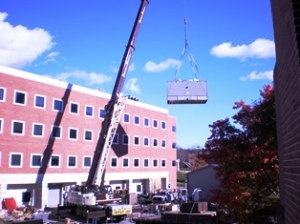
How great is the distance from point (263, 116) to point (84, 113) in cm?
4103

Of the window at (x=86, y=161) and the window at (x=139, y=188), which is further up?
the window at (x=86, y=161)

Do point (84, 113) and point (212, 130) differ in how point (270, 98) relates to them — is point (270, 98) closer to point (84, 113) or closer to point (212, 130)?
point (212, 130)

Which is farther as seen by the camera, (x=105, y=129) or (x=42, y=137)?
(x=42, y=137)

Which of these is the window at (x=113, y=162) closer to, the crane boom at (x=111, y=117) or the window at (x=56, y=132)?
the window at (x=56, y=132)

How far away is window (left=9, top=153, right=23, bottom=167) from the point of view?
131ft

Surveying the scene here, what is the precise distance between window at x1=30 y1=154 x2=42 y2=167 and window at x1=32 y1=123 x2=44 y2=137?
2.37 meters

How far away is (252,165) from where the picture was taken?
35.9 ft

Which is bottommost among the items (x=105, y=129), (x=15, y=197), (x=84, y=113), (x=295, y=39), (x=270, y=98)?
(x=15, y=197)

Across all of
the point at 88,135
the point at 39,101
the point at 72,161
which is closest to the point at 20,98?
the point at 39,101

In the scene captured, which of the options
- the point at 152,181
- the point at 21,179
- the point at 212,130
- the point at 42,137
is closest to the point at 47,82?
the point at 42,137

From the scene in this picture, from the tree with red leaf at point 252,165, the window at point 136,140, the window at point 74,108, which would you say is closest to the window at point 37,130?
the window at point 74,108

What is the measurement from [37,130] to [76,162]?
7544mm

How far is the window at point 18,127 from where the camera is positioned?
132 ft

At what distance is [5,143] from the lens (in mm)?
39094
